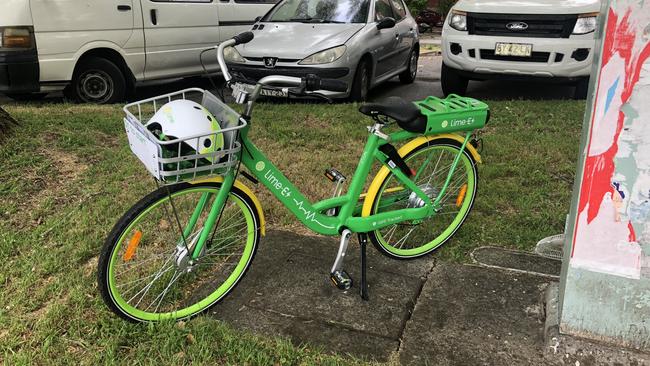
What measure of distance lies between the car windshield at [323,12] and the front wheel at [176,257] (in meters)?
4.47

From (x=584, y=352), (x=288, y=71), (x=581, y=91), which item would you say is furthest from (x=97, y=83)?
(x=584, y=352)

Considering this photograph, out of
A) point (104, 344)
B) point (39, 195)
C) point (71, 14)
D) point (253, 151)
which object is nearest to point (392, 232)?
point (253, 151)

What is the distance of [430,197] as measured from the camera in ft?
10.3

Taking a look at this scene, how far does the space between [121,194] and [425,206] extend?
7.11 feet

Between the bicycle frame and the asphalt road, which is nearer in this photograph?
the bicycle frame

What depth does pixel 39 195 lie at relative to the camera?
12.8 feet

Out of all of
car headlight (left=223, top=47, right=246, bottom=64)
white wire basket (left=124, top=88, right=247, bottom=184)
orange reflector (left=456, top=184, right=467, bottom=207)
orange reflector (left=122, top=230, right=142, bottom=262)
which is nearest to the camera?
white wire basket (left=124, top=88, right=247, bottom=184)

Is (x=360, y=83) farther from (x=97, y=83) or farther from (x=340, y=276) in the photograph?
(x=340, y=276)

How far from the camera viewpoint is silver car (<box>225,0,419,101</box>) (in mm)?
6363

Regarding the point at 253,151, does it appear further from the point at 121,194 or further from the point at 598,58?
the point at 121,194

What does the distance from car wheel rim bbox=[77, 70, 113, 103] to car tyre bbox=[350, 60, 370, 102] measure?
297 cm

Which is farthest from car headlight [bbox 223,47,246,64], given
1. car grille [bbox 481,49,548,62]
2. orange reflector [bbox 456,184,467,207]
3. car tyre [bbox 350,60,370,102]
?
orange reflector [bbox 456,184,467,207]

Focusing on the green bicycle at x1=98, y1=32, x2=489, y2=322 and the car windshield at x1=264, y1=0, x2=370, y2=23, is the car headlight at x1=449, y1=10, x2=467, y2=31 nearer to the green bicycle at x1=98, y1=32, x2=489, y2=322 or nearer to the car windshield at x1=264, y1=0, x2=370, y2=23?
the car windshield at x1=264, y1=0, x2=370, y2=23

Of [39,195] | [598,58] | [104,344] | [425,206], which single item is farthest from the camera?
[39,195]
